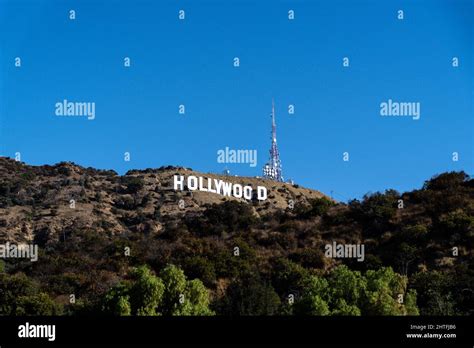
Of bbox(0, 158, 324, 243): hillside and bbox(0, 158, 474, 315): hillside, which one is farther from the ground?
bbox(0, 158, 324, 243): hillside

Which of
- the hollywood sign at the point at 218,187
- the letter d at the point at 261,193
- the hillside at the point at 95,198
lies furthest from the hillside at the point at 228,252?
the hollywood sign at the point at 218,187

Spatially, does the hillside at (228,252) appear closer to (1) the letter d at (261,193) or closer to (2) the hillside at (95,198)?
(2) the hillside at (95,198)

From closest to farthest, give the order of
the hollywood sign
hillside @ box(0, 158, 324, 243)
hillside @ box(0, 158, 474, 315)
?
1. hillside @ box(0, 158, 474, 315)
2. hillside @ box(0, 158, 324, 243)
3. the hollywood sign

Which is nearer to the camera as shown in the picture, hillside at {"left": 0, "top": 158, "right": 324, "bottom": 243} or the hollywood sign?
hillside at {"left": 0, "top": 158, "right": 324, "bottom": 243}

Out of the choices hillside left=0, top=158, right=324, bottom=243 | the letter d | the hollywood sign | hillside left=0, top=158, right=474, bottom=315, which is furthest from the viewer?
the hollywood sign

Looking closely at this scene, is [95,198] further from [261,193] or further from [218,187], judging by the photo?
[261,193]

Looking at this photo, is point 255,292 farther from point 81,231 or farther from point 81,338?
point 81,231

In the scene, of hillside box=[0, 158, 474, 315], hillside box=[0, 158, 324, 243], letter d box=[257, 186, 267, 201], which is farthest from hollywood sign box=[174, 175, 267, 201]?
hillside box=[0, 158, 474, 315]

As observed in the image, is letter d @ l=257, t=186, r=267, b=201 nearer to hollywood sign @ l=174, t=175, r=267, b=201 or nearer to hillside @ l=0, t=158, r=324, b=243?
hollywood sign @ l=174, t=175, r=267, b=201

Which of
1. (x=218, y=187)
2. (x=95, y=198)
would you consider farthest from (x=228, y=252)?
(x=218, y=187)
